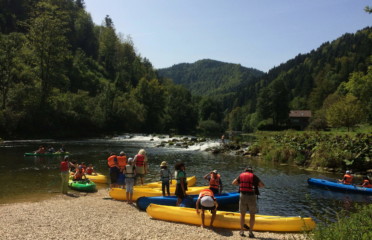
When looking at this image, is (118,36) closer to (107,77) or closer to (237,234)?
(107,77)

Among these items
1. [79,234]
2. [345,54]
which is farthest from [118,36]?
[79,234]

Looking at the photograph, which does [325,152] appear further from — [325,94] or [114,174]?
[325,94]

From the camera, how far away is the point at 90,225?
11.6 meters

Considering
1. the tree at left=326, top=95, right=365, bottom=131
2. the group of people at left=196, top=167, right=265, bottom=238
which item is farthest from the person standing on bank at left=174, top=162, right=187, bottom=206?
the tree at left=326, top=95, right=365, bottom=131

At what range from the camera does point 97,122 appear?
7219 centimetres

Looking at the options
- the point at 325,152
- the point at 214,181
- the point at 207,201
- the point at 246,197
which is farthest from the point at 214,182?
the point at 325,152

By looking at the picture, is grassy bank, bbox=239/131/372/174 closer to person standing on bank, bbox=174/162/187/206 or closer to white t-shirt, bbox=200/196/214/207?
person standing on bank, bbox=174/162/187/206

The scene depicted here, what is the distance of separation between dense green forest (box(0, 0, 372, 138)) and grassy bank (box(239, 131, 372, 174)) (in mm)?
14544

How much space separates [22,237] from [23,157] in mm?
25211

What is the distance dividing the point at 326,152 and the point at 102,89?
7919 cm

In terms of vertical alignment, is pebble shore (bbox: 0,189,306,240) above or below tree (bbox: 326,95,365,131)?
below

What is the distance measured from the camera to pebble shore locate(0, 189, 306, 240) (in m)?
10.5

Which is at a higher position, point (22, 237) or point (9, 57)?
point (9, 57)

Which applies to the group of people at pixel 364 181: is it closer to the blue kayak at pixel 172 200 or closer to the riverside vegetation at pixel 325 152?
the riverside vegetation at pixel 325 152
